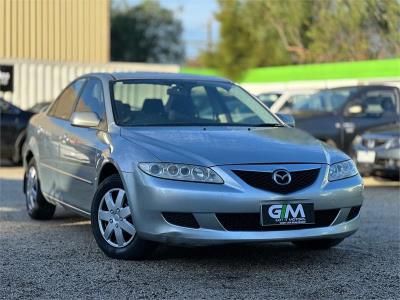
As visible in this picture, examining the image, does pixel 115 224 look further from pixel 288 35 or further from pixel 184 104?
pixel 288 35

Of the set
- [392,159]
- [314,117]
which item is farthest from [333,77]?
[392,159]

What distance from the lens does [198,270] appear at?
5117 millimetres

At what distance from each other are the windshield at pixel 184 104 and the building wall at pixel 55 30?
68.6 ft

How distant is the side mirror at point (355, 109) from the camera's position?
41.8ft

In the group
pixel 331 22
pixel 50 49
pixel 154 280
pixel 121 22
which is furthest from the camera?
pixel 121 22

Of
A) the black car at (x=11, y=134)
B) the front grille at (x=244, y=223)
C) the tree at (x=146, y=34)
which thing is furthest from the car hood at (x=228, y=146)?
the tree at (x=146, y=34)

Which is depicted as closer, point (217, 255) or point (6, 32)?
point (217, 255)

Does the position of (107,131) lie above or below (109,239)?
above

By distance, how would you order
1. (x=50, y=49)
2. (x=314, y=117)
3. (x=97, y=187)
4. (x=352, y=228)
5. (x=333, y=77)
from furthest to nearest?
(x=50, y=49)
(x=333, y=77)
(x=314, y=117)
(x=97, y=187)
(x=352, y=228)

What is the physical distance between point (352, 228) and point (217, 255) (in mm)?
1097

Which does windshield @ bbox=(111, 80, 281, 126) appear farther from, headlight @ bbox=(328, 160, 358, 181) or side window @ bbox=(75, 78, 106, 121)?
headlight @ bbox=(328, 160, 358, 181)

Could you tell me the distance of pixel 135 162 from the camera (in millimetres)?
5074

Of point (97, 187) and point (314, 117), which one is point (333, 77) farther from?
point (97, 187)

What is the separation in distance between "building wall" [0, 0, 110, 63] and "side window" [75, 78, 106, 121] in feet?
67.1
